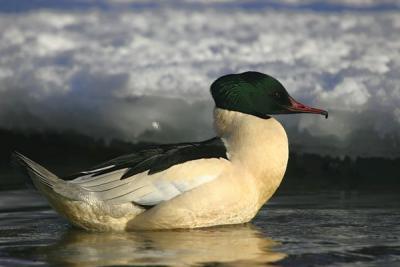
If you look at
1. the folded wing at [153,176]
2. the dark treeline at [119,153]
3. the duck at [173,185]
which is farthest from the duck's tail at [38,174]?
the dark treeline at [119,153]

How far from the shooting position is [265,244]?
6410mm

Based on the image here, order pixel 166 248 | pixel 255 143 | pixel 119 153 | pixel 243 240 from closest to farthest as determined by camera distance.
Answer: pixel 166 248 < pixel 243 240 < pixel 255 143 < pixel 119 153

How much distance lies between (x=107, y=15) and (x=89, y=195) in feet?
30.6

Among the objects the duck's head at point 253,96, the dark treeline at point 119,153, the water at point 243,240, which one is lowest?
the water at point 243,240

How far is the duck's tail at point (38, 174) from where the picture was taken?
694 centimetres

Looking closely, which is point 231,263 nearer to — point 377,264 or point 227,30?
point 377,264

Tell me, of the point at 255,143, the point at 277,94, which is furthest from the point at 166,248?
the point at 277,94

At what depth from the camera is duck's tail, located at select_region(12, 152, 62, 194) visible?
694cm

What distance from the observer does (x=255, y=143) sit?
7.31 m

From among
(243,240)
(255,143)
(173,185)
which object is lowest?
(243,240)

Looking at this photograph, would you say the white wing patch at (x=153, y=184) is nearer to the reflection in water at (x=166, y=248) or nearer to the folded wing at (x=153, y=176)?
the folded wing at (x=153, y=176)

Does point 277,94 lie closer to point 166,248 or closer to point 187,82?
point 166,248

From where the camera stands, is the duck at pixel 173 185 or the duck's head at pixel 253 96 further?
the duck's head at pixel 253 96

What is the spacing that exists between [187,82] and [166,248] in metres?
5.21
